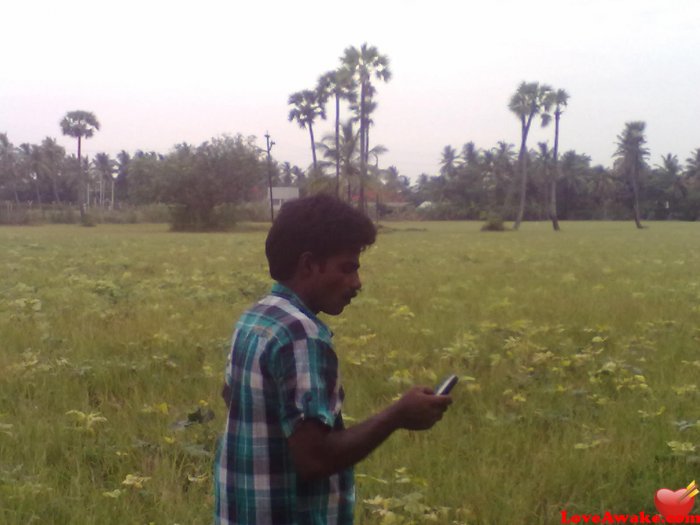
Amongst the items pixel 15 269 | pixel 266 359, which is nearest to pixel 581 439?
pixel 266 359

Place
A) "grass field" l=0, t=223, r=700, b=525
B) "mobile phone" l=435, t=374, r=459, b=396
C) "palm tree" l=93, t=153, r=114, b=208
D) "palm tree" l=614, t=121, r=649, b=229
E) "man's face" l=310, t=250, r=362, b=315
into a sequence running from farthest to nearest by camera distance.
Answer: "palm tree" l=93, t=153, r=114, b=208
"palm tree" l=614, t=121, r=649, b=229
"grass field" l=0, t=223, r=700, b=525
"man's face" l=310, t=250, r=362, b=315
"mobile phone" l=435, t=374, r=459, b=396

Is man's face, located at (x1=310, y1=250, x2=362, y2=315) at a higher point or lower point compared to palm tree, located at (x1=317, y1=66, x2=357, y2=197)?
lower

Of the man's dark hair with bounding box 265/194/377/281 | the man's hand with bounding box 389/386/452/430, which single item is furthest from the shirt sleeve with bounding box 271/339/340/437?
the man's dark hair with bounding box 265/194/377/281

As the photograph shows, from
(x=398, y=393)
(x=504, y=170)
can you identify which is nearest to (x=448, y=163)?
(x=504, y=170)

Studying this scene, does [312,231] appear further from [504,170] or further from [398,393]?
[504,170]

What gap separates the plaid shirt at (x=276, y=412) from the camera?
6.15 ft

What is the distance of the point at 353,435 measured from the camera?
6.29 feet

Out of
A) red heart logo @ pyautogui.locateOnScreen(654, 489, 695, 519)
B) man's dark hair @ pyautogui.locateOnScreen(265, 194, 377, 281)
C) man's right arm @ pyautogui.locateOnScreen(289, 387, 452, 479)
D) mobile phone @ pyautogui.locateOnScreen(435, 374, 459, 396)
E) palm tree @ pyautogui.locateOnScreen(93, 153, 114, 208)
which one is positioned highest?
palm tree @ pyautogui.locateOnScreen(93, 153, 114, 208)

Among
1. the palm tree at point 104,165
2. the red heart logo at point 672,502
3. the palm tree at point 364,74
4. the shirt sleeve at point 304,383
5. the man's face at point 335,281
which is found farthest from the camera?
the palm tree at point 104,165

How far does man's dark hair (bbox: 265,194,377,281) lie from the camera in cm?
205

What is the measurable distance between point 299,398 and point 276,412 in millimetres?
142

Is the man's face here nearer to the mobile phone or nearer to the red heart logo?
the mobile phone

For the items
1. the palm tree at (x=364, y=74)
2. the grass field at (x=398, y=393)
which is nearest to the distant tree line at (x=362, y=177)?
the palm tree at (x=364, y=74)

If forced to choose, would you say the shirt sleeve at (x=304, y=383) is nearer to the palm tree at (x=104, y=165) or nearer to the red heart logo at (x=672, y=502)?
the red heart logo at (x=672, y=502)
